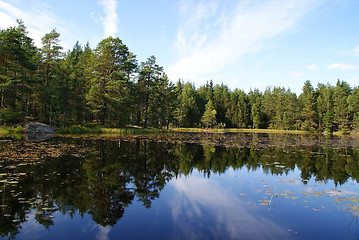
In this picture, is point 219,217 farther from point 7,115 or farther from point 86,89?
point 86,89

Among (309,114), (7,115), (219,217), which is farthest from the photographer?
(309,114)

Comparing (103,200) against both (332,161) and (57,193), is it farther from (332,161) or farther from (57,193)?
(332,161)

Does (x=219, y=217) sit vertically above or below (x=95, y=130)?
below

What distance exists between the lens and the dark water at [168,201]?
587 centimetres

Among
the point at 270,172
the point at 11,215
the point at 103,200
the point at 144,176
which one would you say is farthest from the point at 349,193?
the point at 11,215

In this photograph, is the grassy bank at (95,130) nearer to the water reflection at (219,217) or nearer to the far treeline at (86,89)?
the far treeline at (86,89)

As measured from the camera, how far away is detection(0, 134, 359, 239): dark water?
587cm

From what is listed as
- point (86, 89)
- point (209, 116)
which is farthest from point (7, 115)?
point (209, 116)

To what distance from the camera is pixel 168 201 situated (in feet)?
26.9

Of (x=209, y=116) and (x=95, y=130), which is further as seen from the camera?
(x=209, y=116)

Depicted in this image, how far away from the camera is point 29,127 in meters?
31.4

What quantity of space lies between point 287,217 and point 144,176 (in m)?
6.66

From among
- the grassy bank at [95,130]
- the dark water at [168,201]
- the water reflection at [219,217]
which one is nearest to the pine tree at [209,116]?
the grassy bank at [95,130]

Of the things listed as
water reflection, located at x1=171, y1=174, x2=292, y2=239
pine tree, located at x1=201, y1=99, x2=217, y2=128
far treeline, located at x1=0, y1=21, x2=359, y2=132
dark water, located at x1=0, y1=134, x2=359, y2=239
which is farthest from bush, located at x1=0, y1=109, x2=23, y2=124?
pine tree, located at x1=201, y1=99, x2=217, y2=128
